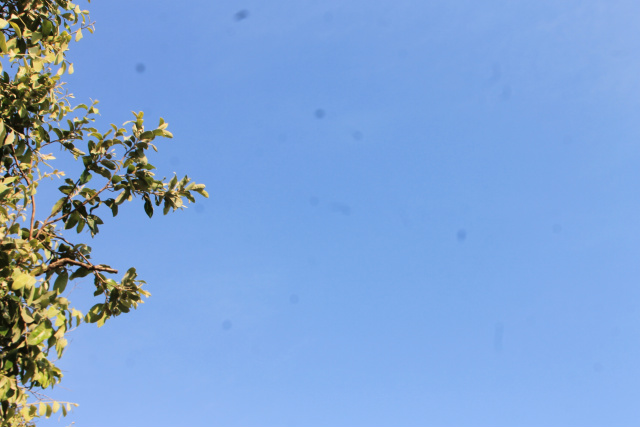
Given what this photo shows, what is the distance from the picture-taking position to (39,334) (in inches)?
248

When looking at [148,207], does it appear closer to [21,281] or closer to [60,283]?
[60,283]

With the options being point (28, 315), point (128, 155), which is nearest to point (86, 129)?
point (128, 155)

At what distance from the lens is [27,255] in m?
6.55

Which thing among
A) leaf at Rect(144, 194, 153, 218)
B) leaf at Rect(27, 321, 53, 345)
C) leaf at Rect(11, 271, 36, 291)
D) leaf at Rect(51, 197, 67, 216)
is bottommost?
leaf at Rect(27, 321, 53, 345)

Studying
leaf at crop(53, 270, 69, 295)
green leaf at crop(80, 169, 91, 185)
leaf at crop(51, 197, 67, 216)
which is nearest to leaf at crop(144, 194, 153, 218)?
green leaf at crop(80, 169, 91, 185)

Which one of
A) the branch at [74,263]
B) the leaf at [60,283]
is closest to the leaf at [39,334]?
the leaf at [60,283]

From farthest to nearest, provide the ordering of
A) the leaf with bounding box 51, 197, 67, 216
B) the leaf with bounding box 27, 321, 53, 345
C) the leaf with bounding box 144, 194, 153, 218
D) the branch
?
the leaf with bounding box 144, 194, 153, 218 → the leaf with bounding box 51, 197, 67, 216 → the branch → the leaf with bounding box 27, 321, 53, 345

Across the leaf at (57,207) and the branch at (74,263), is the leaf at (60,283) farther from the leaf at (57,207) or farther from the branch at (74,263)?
the leaf at (57,207)

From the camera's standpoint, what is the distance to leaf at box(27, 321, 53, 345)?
6246 mm

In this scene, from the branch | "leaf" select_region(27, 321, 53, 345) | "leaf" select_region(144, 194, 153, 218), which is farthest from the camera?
"leaf" select_region(144, 194, 153, 218)

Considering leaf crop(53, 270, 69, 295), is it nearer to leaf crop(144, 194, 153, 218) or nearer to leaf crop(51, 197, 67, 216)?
leaf crop(51, 197, 67, 216)

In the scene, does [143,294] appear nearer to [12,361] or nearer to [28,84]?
[12,361]

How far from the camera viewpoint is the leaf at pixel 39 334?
6246 millimetres

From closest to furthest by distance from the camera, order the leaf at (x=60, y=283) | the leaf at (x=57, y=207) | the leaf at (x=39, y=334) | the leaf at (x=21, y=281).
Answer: the leaf at (x=21, y=281) → the leaf at (x=39, y=334) → the leaf at (x=60, y=283) → the leaf at (x=57, y=207)
